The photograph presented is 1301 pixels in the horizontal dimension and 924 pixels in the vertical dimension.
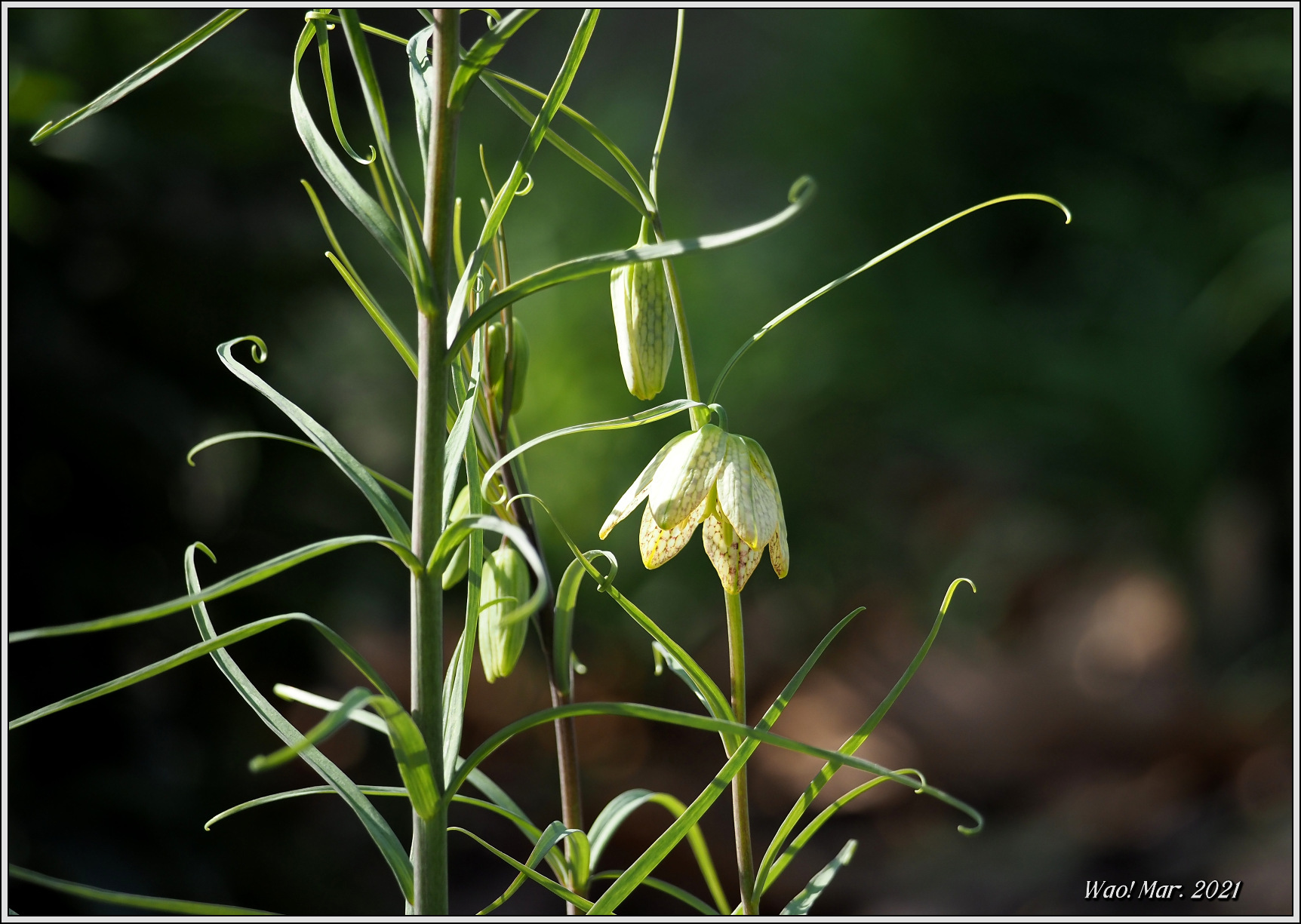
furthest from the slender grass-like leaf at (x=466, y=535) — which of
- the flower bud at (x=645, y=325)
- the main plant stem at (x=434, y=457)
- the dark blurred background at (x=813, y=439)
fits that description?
the dark blurred background at (x=813, y=439)

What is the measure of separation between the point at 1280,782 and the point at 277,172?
2059 millimetres

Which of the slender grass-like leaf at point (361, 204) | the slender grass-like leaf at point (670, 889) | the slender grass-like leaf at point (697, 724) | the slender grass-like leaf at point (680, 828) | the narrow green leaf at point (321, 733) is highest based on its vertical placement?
the slender grass-like leaf at point (361, 204)

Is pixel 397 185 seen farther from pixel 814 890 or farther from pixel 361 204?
pixel 814 890

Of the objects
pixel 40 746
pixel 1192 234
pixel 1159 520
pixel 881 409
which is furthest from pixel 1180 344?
pixel 40 746

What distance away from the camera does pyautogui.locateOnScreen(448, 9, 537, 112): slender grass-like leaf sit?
0.26m

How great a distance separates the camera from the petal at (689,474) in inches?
13.1

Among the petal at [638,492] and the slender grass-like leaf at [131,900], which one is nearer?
the slender grass-like leaf at [131,900]

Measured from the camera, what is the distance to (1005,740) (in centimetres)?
195

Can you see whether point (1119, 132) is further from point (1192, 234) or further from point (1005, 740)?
point (1005, 740)

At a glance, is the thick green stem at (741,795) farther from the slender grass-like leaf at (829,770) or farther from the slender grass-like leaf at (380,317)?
the slender grass-like leaf at (380,317)

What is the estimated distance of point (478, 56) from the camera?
0.85 feet

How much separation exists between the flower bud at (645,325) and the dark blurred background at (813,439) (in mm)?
1081

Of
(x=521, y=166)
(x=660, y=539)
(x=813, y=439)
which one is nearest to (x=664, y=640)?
(x=660, y=539)

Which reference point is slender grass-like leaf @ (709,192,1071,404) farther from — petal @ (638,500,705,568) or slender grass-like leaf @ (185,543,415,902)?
slender grass-like leaf @ (185,543,415,902)
